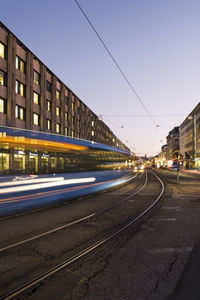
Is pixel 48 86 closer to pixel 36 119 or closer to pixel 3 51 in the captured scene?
pixel 36 119

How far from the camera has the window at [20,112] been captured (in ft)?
93.8

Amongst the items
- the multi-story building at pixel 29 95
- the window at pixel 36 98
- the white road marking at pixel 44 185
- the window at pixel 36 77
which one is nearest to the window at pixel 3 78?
the multi-story building at pixel 29 95

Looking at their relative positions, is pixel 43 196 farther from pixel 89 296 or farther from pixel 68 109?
pixel 68 109

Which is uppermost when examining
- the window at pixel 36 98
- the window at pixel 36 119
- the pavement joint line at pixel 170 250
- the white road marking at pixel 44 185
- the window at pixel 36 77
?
the window at pixel 36 77

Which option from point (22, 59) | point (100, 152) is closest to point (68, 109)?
point (22, 59)

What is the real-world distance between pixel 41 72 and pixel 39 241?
33.3m

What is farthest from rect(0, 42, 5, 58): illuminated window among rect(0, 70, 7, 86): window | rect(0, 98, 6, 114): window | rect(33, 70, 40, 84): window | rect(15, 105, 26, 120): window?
rect(33, 70, 40, 84): window

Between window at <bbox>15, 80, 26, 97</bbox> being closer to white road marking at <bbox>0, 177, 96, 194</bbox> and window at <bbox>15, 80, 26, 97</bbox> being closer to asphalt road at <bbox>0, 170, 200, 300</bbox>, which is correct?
white road marking at <bbox>0, 177, 96, 194</bbox>

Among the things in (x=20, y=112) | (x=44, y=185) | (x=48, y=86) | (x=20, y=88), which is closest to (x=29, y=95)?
(x=20, y=88)

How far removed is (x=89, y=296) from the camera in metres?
3.44

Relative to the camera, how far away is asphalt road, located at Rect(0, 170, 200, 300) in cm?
361

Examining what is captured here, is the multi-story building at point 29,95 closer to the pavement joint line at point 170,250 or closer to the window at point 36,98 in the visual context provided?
the window at point 36,98

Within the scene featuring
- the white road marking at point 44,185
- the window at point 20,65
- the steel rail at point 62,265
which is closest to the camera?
the steel rail at point 62,265

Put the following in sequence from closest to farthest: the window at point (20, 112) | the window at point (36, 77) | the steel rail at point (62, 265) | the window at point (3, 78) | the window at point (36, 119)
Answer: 1. the steel rail at point (62, 265)
2. the window at point (3, 78)
3. the window at point (20, 112)
4. the window at point (36, 119)
5. the window at point (36, 77)
